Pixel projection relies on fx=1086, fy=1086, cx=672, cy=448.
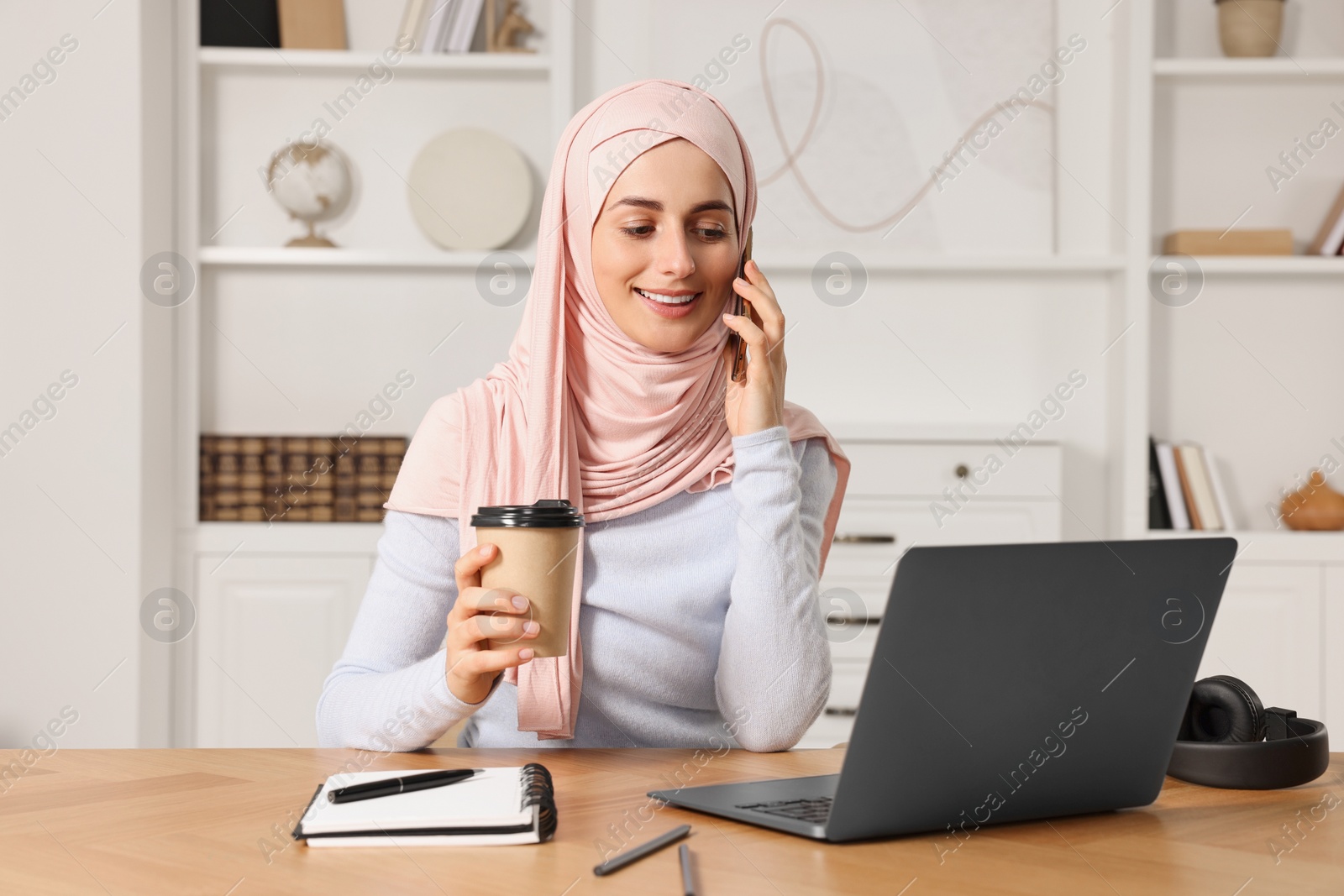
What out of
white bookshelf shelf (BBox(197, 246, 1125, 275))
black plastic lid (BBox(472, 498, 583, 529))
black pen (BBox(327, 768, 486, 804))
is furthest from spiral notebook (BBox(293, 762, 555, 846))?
white bookshelf shelf (BBox(197, 246, 1125, 275))

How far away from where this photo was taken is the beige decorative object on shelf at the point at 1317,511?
2875 mm

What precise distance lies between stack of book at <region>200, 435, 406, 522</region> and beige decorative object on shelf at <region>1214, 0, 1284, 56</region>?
8.24 ft

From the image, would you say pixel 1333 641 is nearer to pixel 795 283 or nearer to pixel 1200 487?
pixel 1200 487

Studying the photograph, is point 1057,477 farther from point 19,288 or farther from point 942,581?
point 19,288

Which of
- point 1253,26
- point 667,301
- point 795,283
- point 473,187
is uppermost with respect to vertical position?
point 1253,26

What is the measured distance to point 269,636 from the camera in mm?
2904

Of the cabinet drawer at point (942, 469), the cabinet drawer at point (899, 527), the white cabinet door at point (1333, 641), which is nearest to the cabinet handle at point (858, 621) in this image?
the cabinet drawer at point (899, 527)

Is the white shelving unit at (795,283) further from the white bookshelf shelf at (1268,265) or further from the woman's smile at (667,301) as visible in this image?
the woman's smile at (667,301)

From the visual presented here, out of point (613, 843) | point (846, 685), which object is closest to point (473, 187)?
point (846, 685)

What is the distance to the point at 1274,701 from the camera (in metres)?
2.80

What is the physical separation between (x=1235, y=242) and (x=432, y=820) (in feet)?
9.40

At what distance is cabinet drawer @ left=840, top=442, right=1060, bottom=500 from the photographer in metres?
2.80

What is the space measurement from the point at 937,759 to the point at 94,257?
8.64ft

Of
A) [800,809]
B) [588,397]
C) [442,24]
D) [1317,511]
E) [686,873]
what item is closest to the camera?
[686,873]
